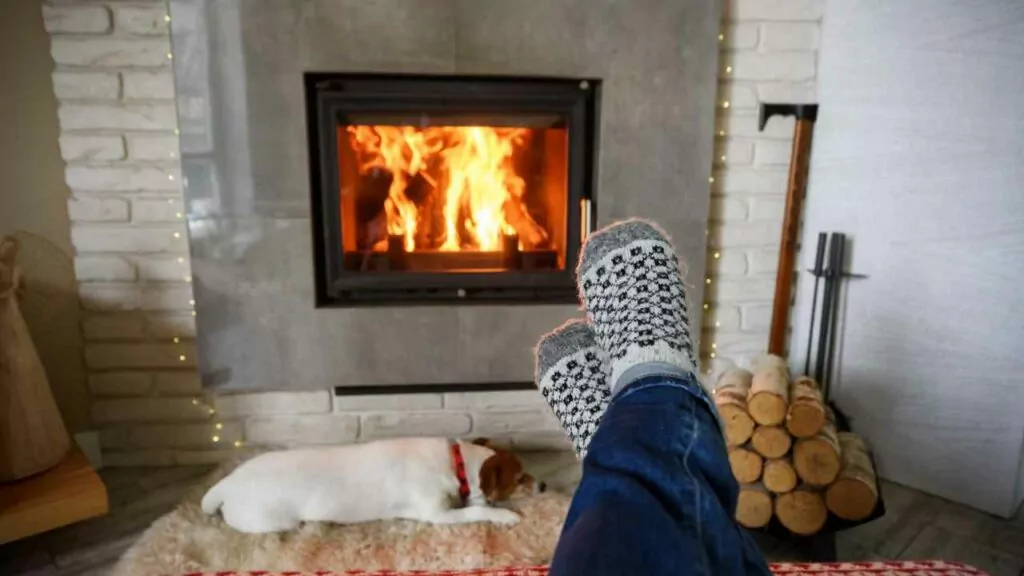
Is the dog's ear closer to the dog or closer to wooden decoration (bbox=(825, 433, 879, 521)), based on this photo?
the dog

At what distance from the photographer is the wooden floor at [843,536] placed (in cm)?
151

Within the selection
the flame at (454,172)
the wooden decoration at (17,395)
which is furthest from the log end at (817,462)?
the wooden decoration at (17,395)

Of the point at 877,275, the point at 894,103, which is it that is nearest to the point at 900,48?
the point at 894,103

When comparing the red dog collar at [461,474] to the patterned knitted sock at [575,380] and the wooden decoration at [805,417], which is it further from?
the wooden decoration at [805,417]

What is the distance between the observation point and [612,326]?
3.69 ft

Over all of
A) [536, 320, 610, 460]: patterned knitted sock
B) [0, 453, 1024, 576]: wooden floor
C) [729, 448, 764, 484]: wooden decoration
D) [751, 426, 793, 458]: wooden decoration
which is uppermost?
[536, 320, 610, 460]: patterned knitted sock

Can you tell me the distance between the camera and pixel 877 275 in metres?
1.78

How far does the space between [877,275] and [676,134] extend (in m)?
0.59

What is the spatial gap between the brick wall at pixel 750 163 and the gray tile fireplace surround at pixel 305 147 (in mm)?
96

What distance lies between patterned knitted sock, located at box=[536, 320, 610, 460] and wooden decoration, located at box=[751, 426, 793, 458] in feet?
1.56

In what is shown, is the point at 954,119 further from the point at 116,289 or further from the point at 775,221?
the point at 116,289

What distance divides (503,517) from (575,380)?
20.1 inches

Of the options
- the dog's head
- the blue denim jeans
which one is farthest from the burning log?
the blue denim jeans

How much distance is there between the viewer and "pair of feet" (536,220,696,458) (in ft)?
3.46
